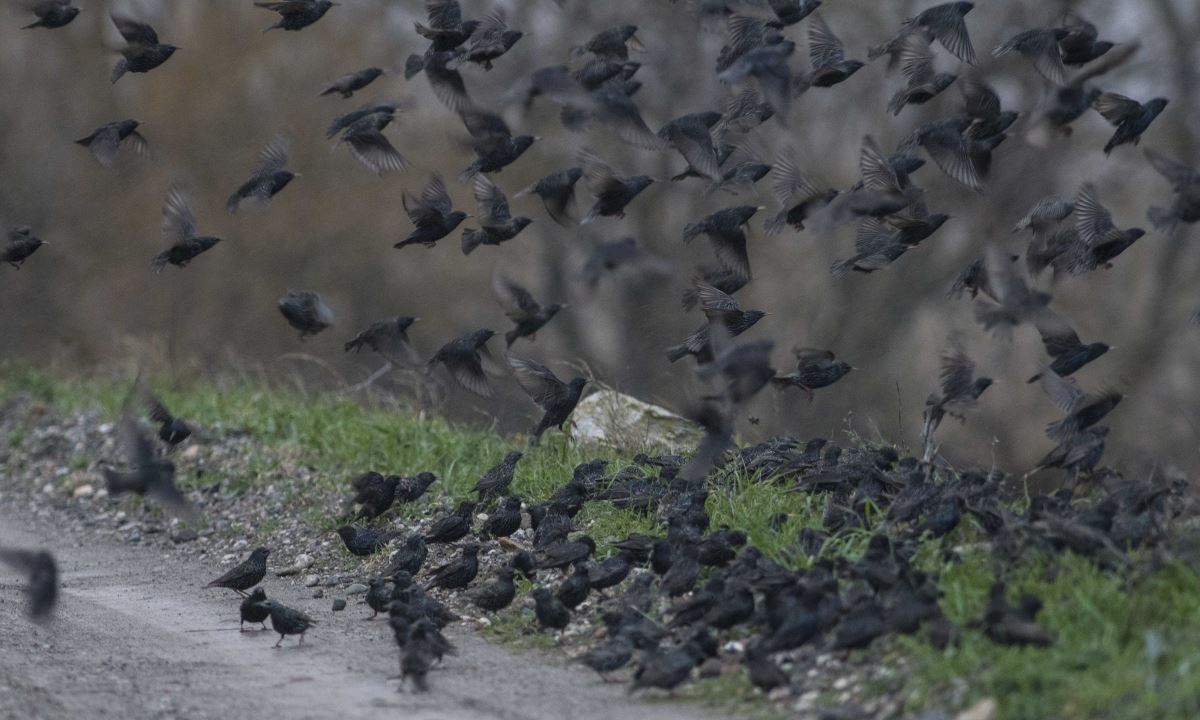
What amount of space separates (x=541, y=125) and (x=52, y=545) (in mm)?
8750

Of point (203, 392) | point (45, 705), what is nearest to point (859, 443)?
point (45, 705)

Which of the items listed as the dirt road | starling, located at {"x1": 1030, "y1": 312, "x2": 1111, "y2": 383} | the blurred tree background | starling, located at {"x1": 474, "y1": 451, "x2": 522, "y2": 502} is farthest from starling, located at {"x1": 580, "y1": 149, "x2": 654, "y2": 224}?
the blurred tree background

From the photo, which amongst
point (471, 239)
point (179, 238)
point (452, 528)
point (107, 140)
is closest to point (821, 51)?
point (471, 239)

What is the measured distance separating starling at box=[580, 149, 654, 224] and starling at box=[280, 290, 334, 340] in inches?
52.1

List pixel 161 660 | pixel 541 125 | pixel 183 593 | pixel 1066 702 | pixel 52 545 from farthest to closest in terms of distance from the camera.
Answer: pixel 541 125
pixel 52 545
pixel 183 593
pixel 161 660
pixel 1066 702

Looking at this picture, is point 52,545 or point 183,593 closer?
point 183,593

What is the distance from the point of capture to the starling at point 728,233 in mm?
6500

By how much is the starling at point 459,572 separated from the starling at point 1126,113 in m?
3.26

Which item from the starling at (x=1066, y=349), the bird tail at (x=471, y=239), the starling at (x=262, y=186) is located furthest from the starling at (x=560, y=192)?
the starling at (x=1066, y=349)

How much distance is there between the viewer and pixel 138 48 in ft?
22.0

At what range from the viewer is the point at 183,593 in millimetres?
6750

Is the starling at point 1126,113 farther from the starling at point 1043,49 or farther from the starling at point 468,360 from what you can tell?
the starling at point 468,360

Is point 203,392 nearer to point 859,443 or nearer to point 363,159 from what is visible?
point 363,159

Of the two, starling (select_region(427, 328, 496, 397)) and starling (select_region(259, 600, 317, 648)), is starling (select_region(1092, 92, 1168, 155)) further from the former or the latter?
starling (select_region(259, 600, 317, 648))
